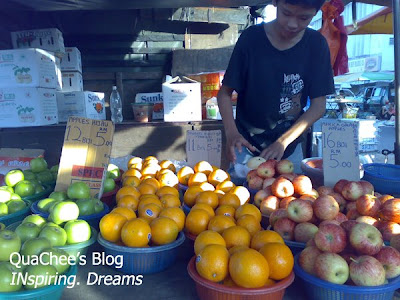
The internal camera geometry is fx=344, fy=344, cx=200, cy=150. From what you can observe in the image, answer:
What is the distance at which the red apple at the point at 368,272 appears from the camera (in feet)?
3.84

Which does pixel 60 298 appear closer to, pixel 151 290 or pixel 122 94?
pixel 151 290

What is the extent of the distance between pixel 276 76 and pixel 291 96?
199 millimetres

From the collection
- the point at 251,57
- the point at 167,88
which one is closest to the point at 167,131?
the point at 167,88

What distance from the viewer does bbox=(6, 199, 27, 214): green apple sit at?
6.11ft

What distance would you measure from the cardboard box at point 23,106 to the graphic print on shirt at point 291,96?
2.74 metres

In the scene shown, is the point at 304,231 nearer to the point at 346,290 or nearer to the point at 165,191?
the point at 346,290

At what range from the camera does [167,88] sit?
171 inches

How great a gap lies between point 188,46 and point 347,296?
5540 mm

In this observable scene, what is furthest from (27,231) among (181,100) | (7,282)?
(181,100)

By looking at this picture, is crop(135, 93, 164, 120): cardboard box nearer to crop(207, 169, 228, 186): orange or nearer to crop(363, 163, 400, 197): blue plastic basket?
crop(207, 169, 228, 186): orange

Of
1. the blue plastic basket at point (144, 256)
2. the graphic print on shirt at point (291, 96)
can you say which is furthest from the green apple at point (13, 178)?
the graphic print on shirt at point (291, 96)

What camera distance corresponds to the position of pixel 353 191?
179cm

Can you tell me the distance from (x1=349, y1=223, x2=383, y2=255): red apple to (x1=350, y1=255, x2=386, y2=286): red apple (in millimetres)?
64

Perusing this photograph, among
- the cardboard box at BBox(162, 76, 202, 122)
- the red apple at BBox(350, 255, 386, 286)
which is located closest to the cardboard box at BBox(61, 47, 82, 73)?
the cardboard box at BBox(162, 76, 202, 122)
